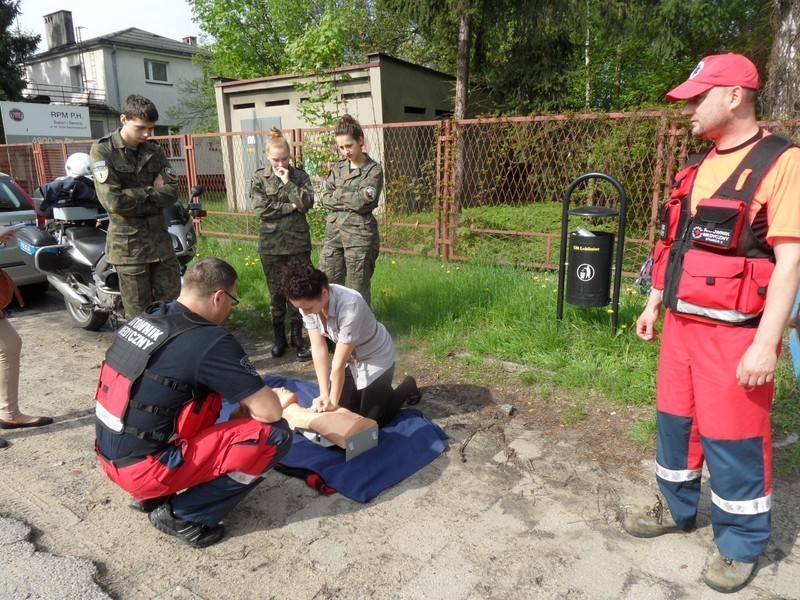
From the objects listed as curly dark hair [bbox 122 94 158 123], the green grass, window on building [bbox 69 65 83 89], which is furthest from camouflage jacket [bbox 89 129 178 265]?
window on building [bbox 69 65 83 89]

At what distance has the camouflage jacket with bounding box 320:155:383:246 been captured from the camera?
15.2 feet

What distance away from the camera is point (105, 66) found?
30.9 meters

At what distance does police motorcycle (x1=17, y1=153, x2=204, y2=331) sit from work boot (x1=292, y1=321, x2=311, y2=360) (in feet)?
4.54

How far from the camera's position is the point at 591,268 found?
14.5ft

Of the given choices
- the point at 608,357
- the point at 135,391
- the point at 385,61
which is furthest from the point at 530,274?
the point at 385,61

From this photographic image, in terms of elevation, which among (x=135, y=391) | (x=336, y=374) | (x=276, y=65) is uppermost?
(x=276, y=65)

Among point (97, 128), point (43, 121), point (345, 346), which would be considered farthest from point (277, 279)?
point (97, 128)

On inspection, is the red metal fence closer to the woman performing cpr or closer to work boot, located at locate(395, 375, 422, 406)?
work boot, located at locate(395, 375, 422, 406)

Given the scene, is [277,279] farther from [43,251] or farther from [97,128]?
[97,128]

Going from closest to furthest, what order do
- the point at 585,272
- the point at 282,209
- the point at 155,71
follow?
the point at 585,272 → the point at 282,209 → the point at 155,71

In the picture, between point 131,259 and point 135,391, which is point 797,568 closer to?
point 135,391

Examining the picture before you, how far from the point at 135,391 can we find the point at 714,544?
251 cm

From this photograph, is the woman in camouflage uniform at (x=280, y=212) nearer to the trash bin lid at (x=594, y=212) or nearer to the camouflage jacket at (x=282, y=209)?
the camouflage jacket at (x=282, y=209)

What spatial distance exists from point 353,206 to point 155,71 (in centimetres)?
3399
